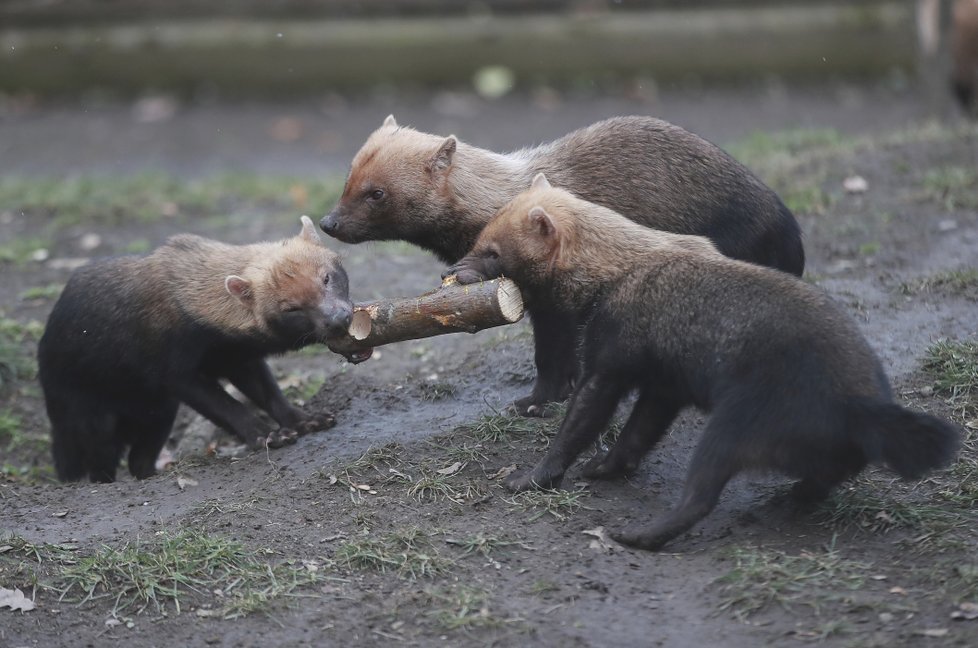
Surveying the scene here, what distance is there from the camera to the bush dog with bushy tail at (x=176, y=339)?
22.0ft

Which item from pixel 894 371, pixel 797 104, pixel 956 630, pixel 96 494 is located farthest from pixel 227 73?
pixel 956 630

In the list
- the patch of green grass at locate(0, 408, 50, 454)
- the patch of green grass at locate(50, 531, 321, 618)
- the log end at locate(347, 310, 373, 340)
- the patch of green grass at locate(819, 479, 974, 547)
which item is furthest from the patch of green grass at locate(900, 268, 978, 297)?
the patch of green grass at locate(0, 408, 50, 454)

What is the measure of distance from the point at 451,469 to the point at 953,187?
5.25 metres

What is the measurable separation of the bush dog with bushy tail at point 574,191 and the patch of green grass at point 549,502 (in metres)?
1.03

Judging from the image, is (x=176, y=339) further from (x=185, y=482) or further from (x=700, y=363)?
(x=700, y=363)

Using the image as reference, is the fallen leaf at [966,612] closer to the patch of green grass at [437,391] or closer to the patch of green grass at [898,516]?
the patch of green grass at [898,516]

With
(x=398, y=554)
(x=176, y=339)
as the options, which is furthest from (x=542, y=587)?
(x=176, y=339)

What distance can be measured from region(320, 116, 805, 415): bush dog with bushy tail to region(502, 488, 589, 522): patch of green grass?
3.37 ft

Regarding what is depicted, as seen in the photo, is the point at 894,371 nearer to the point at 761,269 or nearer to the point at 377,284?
the point at 761,269

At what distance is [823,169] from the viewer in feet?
32.5

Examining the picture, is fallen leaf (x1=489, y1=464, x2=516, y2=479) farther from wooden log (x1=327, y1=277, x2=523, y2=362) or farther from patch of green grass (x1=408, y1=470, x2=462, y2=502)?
wooden log (x1=327, y1=277, x2=523, y2=362)

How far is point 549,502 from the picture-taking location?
18.3ft

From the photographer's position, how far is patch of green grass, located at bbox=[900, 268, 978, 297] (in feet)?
24.5

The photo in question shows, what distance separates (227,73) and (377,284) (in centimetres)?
750
